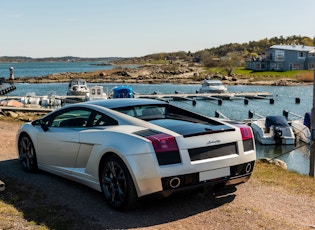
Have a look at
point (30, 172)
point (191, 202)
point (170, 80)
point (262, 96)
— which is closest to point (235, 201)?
point (191, 202)

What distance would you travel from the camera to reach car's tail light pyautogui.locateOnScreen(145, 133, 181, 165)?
5048 millimetres

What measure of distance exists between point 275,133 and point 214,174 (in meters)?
23.3

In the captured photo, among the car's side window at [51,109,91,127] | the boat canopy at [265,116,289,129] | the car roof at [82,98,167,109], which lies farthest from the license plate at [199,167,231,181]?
the boat canopy at [265,116,289,129]

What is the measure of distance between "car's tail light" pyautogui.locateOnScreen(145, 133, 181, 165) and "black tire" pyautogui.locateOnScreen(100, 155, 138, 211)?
20.3 inches

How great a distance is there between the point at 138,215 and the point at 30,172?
3.09 metres

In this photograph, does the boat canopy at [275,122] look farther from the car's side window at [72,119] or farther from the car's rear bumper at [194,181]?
the car's rear bumper at [194,181]

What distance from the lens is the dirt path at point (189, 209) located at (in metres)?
5.12

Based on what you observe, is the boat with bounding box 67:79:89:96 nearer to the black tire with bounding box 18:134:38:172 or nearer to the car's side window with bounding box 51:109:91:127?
the black tire with bounding box 18:134:38:172

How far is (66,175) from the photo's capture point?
6.58m

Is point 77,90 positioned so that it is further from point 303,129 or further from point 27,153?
point 27,153

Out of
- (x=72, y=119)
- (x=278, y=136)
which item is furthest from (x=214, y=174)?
(x=278, y=136)

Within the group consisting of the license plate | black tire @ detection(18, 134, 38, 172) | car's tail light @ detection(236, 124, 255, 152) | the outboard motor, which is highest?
car's tail light @ detection(236, 124, 255, 152)

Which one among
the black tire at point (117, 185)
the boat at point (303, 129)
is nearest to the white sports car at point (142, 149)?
the black tire at point (117, 185)

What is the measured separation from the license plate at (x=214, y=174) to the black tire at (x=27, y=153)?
11.6 feet
